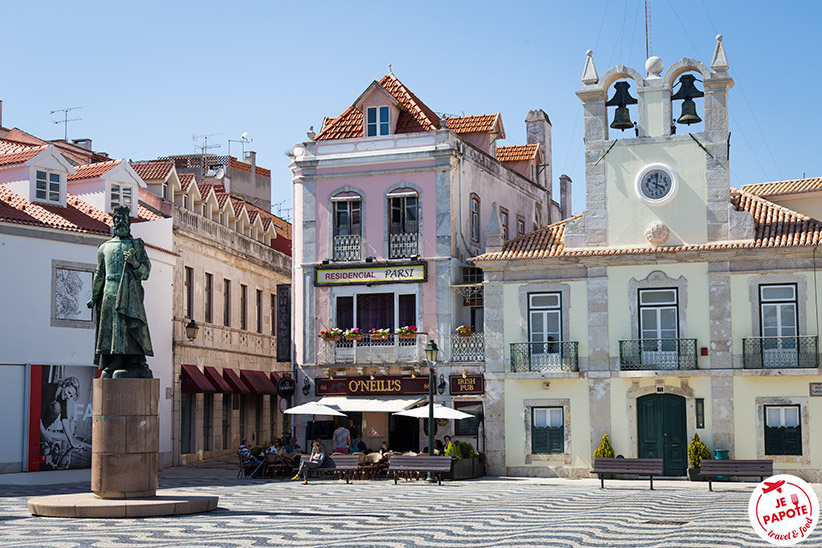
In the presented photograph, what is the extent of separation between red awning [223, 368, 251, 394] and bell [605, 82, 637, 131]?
15856 mm

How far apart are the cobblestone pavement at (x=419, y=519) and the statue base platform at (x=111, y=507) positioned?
0.29 meters

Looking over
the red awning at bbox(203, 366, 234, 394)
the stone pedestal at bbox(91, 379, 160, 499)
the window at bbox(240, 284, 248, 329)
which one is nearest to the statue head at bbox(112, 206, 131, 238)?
the stone pedestal at bbox(91, 379, 160, 499)

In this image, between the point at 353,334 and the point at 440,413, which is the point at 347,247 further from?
the point at 440,413

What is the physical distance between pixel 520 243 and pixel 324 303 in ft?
21.0

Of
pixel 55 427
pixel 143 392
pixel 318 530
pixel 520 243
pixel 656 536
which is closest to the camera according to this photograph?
pixel 656 536

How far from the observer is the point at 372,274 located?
35.6 meters

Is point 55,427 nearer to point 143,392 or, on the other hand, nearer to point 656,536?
point 143,392

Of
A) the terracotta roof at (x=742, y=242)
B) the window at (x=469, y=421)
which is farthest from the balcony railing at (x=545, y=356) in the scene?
the terracotta roof at (x=742, y=242)

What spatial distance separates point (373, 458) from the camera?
31359 millimetres

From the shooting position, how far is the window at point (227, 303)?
4188 cm

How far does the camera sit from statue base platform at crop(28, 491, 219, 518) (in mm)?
18016

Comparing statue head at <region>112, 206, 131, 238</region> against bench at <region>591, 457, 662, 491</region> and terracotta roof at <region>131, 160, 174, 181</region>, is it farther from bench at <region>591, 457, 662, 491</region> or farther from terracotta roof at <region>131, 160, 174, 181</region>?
terracotta roof at <region>131, 160, 174, 181</region>

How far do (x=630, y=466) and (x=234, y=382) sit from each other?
17403 millimetres

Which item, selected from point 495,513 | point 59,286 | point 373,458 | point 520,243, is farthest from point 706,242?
point 59,286
